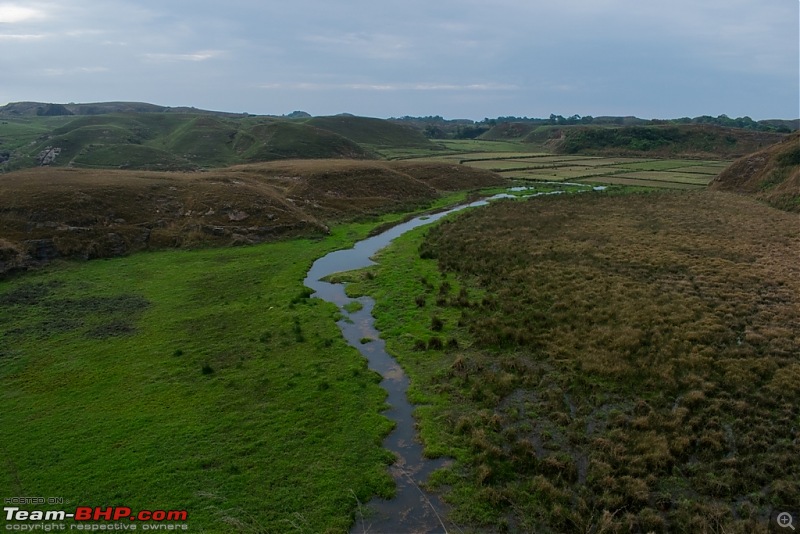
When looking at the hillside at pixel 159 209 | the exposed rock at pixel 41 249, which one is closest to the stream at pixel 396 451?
the hillside at pixel 159 209

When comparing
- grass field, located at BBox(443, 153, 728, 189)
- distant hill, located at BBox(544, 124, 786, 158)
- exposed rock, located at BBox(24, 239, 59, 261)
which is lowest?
exposed rock, located at BBox(24, 239, 59, 261)

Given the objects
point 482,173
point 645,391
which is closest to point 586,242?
point 645,391

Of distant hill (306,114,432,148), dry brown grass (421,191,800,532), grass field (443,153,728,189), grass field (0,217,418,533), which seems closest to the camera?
dry brown grass (421,191,800,532)

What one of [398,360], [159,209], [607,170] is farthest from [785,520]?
[607,170]

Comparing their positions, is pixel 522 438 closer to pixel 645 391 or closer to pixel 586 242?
pixel 645 391

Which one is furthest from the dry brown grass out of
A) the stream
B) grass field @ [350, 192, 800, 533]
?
the stream

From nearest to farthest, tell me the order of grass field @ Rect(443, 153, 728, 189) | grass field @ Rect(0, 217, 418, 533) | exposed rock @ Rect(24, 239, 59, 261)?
grass field @ Rect(0, 217, 418, 533) < exposed rock @ Rect(24, 239, 59, 261) < grass field @ Rect(443, 153, 728, 189)

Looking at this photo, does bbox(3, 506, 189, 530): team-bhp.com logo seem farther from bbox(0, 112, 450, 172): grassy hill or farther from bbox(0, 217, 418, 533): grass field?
bbox(0, 112, 450, 172): grassy hill
